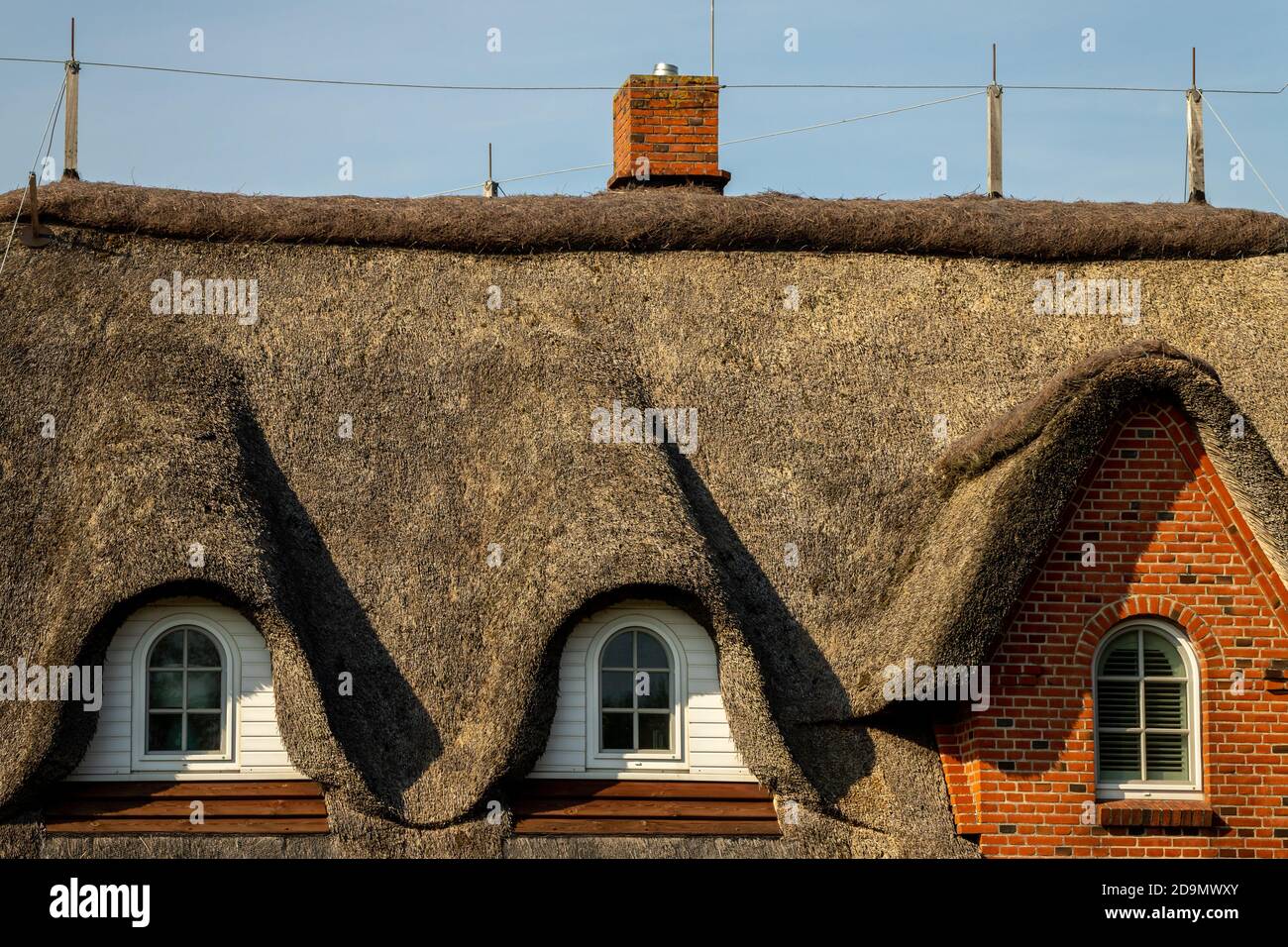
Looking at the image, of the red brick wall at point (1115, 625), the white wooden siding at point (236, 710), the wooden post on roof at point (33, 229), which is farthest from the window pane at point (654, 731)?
the wooden post on roof at point (33, 229)

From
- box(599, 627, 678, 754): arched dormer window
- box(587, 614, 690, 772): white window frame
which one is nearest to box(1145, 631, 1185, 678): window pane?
box(587, 614, 690, 772): white window frame

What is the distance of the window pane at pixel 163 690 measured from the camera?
12.4m

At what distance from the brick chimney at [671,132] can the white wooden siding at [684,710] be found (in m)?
6.41

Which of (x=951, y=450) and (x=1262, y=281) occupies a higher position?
(x=1262, y=281)

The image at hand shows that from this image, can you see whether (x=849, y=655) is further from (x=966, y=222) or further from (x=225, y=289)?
(x=225, y=289)

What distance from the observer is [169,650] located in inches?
491

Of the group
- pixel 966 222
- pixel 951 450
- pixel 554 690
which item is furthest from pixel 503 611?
pixel 966 222

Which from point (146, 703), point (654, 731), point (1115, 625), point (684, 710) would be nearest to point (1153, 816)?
point (1115, 625)

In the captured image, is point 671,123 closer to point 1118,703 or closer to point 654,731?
point 654,731

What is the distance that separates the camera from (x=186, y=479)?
1266cm
